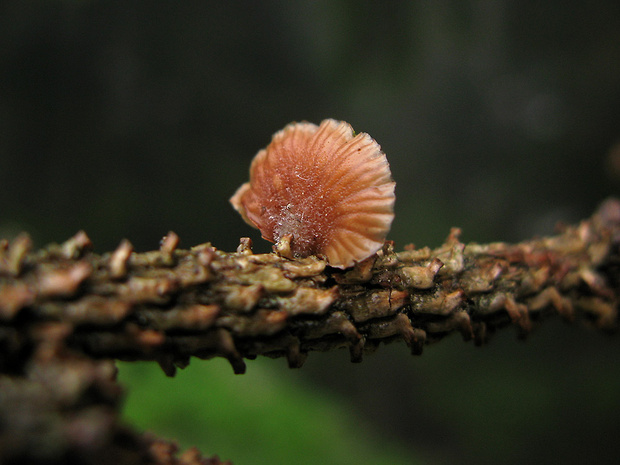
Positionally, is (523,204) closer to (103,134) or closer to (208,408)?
(208,408)

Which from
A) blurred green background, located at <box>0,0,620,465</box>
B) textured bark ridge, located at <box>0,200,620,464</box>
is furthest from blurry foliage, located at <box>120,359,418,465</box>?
Result: textured bark ridge, located at <box>0,200,620,464</box>

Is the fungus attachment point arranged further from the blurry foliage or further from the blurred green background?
the blurry foliage

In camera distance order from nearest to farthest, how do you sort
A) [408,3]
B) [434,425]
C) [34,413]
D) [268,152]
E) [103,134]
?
[34,413], [268,152], [408,3], [103,134], [434,425]

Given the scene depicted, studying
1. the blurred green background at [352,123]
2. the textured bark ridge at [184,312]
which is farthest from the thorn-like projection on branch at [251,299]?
the blurred green background at [352,123]

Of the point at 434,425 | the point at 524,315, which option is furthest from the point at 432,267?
the point at 434,425

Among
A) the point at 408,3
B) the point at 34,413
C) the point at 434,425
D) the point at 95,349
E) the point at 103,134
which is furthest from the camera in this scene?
the point at 434,425

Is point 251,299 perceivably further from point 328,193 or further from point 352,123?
point 352,123
